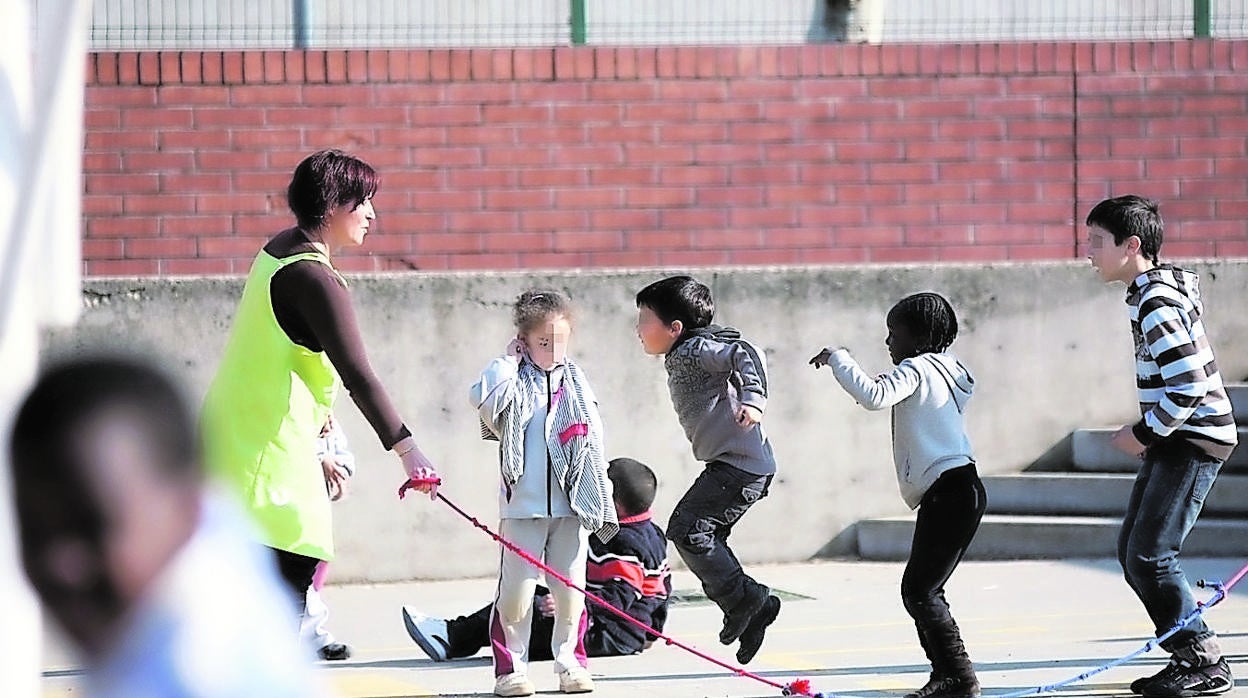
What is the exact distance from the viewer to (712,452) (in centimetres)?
704

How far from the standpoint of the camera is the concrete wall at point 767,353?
931 cm

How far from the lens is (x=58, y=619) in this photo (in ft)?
6.08

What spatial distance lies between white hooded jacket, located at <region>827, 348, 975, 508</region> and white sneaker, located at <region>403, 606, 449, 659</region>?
211cm

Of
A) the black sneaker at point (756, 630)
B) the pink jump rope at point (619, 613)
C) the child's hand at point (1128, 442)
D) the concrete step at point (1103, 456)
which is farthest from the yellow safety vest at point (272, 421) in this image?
the concrete step at point (1103, 456)

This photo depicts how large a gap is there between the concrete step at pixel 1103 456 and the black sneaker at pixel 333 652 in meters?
4.63

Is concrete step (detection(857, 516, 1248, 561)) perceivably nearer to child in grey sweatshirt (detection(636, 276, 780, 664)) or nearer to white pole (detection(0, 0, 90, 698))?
child in grey sweatshirt (detection(636, 276, 780, 664))

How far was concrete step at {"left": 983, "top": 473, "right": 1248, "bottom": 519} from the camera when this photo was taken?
9.64 metres

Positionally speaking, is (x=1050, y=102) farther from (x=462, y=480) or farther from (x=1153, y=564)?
(x=1153, y=564)

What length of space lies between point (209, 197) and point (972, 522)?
5.30 metres

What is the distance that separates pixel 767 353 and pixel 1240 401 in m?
2.71

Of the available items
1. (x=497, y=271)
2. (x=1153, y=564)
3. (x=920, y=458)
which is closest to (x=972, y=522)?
(x=920, y=458)

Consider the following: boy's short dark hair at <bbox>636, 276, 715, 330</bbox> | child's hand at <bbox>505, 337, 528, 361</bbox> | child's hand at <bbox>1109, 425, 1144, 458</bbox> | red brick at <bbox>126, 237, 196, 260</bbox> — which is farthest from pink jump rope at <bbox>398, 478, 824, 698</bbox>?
red brick at <bbox>126, 237, 196, 260</bbox>

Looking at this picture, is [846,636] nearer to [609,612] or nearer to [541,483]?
[609,612]

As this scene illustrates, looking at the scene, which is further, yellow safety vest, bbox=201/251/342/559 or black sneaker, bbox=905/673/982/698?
black sneaker, bbox=905/673/982/698
